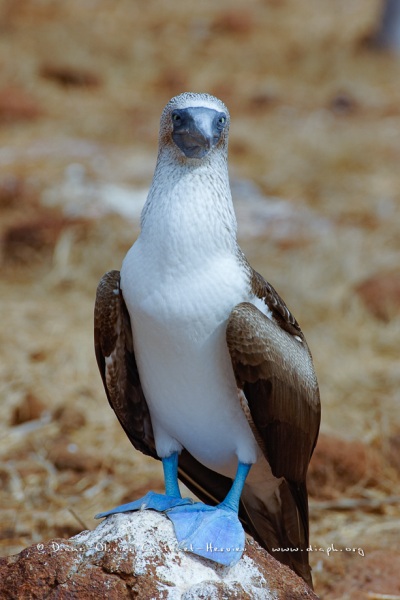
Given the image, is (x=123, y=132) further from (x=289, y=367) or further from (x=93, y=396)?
(x=289, y=367)

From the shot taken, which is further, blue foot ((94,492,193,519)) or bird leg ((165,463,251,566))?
blue foot ((94,492,193,519))

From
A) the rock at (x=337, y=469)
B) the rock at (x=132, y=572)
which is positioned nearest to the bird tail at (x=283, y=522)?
the rock at (x=132, y=572)

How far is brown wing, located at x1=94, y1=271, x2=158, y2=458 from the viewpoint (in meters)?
3.32

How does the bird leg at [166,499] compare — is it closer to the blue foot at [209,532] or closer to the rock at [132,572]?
the blue foot at [209,532]

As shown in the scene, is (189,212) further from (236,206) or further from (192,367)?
(236,206)

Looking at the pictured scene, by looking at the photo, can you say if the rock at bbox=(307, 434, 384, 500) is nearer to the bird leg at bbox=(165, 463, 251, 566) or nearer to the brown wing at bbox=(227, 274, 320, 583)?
the brown wing at bbox=(227, 274, 320, 583)

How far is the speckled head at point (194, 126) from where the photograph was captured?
3.06 metres

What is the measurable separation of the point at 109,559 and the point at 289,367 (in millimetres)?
958

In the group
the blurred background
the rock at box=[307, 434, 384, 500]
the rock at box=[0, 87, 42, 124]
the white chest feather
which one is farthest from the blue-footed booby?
the rock at box=[0, 87, 42, 124]

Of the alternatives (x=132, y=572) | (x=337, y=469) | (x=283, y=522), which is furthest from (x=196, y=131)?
(x=337, y=469)

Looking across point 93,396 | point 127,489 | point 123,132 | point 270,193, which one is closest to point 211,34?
point 123,132

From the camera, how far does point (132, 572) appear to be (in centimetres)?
276

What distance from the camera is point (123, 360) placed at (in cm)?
343

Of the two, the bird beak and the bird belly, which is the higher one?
the bird beak
